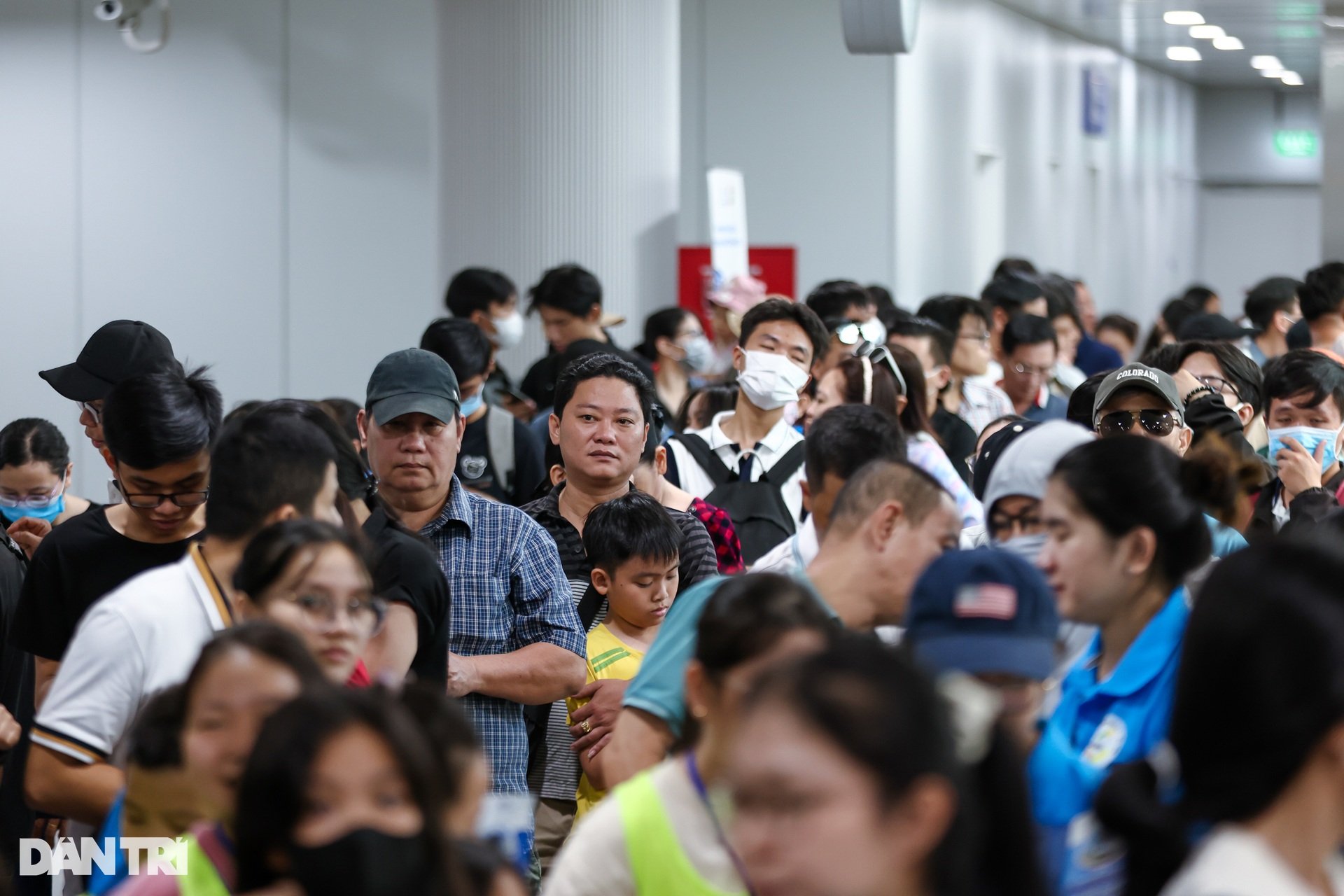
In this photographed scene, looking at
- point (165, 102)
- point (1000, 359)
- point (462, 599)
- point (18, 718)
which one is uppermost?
point (165, 102)

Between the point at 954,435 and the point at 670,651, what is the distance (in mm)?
3934

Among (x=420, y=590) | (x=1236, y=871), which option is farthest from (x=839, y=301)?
(x=1236, y=871)

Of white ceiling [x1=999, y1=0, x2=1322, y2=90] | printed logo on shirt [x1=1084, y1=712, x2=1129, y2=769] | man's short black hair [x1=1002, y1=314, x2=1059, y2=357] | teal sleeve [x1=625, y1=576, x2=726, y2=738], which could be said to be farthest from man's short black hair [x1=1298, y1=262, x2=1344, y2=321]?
white ceiling [x1=999, y1=0, x2=1322, y2=90]

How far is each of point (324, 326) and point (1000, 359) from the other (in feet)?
11.8

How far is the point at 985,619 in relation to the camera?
A: 209 cm

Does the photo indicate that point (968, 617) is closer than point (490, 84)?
Yes

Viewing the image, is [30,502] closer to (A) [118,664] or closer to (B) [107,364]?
(B) [107,364]

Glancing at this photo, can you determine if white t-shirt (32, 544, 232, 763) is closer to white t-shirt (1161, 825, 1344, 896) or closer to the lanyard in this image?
the lanyard

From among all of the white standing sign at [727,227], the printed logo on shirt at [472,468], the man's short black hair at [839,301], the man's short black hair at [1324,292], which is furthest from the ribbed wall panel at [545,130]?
the man's short black hair at [1324,292]

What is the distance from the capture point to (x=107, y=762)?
8.55ft

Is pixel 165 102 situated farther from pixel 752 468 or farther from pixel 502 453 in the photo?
pixel 752 468

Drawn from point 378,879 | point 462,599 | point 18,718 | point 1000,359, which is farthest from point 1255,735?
point 1000,359

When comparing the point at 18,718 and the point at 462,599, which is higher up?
the point at 462,599

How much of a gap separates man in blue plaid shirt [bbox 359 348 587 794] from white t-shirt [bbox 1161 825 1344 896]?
194cm
